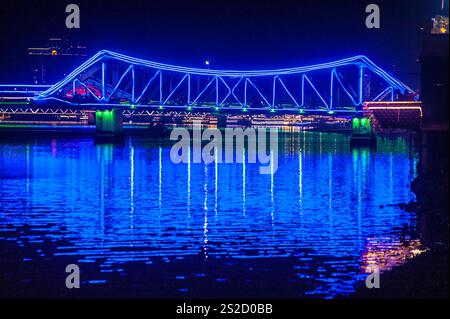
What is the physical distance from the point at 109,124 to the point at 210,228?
80720 millimetres

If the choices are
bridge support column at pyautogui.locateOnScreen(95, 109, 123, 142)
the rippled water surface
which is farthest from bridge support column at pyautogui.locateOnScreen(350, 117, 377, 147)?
the rippled water surface

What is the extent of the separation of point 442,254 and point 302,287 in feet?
10.5

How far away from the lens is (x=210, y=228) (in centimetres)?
2689

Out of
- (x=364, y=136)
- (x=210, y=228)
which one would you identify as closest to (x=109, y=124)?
(x=364, y=136)

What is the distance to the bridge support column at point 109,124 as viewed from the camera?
104312 millimetres

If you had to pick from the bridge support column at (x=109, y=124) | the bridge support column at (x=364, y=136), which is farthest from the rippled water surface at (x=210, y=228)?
the bridge support column at (x=109, y=124)

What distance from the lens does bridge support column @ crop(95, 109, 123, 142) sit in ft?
342

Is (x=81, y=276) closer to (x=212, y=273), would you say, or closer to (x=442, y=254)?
(x=212, y=273)

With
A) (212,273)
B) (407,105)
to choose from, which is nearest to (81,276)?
(212,273)

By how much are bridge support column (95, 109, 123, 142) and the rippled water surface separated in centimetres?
5313

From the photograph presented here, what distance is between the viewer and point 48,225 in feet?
89.8

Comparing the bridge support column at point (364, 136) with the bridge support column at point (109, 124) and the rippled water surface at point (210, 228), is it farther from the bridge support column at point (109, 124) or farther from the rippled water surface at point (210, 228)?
the rippled water surface at point (210, 228)

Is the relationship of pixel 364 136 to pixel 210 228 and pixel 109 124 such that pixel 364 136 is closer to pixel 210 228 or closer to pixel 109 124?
pixel 109 124

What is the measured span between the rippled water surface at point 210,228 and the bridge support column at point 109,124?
53.1m
